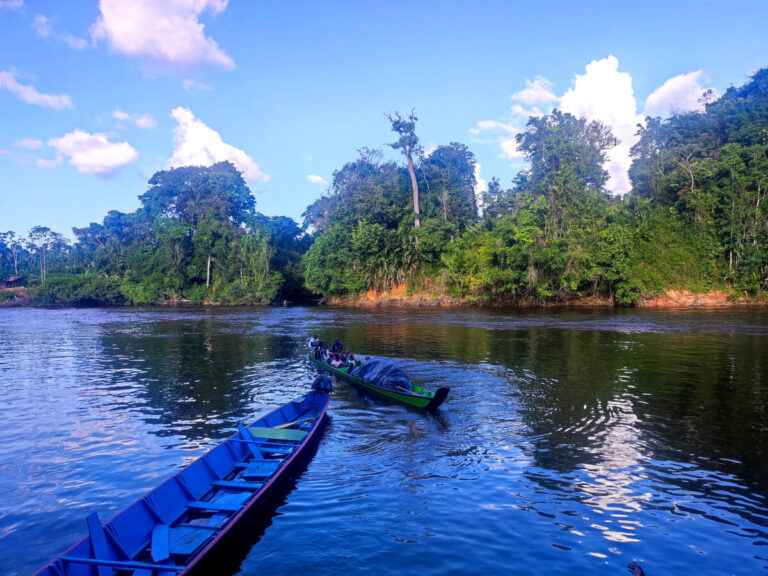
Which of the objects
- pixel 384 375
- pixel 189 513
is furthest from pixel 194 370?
pixel 189 513

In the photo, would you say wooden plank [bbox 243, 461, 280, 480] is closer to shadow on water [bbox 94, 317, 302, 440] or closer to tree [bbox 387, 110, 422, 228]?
shadow on water [bbox 94, 317, 302, 440]

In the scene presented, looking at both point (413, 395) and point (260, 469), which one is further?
point (413, 395)

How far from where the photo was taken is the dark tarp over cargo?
14.1 metres

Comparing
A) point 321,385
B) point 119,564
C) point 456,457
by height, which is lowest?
point 456,457

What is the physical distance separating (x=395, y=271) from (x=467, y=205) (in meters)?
16.2

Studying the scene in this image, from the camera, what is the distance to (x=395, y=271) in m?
57.6

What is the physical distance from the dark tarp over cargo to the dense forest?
34.9m

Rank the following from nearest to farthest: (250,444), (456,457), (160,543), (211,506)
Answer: (160,543), (211,506), (250,444), (456,457)

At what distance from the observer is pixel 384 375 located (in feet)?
47.9

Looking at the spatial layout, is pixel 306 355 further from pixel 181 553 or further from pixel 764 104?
pixel 764 104

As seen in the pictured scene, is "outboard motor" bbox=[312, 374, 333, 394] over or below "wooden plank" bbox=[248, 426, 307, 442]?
over

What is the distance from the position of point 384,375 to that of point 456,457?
5.05 metres

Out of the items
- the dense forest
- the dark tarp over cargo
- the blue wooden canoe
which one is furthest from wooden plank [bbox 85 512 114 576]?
the dense forest

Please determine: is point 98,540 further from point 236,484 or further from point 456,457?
point 456,457
